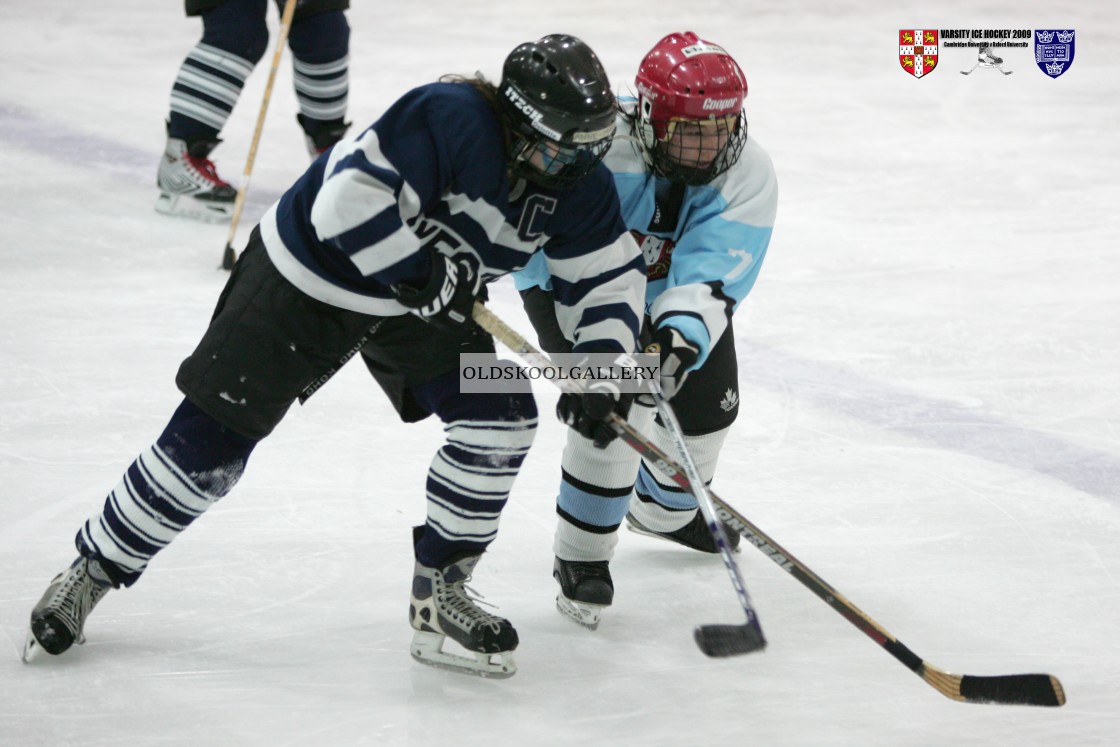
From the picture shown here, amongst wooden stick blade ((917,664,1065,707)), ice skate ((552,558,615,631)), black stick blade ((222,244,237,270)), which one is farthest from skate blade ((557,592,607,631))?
black stick blade ((222,244,237,270))

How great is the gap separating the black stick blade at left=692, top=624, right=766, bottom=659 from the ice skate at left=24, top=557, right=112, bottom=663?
3.31 feet

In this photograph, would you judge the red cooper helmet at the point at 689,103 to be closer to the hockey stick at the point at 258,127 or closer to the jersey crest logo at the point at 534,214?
the jersey crest logo at the point at 534,214

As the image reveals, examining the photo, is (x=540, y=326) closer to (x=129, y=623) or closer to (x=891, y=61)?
(x=129, y=623)

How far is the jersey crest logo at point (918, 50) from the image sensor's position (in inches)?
272

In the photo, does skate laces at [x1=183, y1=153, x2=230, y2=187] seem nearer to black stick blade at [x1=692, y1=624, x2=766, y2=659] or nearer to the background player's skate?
black stick blade at [x1=692, y1=624, x2=766, y2=659]

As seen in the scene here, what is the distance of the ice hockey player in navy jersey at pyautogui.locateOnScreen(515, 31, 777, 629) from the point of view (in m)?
2.28

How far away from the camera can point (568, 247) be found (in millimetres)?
2213

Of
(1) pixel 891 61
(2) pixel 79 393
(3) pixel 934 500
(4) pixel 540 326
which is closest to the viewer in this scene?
(4) pixel 540 326

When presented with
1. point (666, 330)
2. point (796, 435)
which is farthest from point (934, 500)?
point (666, 330)

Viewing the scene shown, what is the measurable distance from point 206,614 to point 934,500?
1.66m

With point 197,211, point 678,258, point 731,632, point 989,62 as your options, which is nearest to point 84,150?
point 197,211

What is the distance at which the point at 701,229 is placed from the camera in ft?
7.79

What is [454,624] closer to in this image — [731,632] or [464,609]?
[464,609]

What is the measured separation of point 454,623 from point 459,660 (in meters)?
0.08
